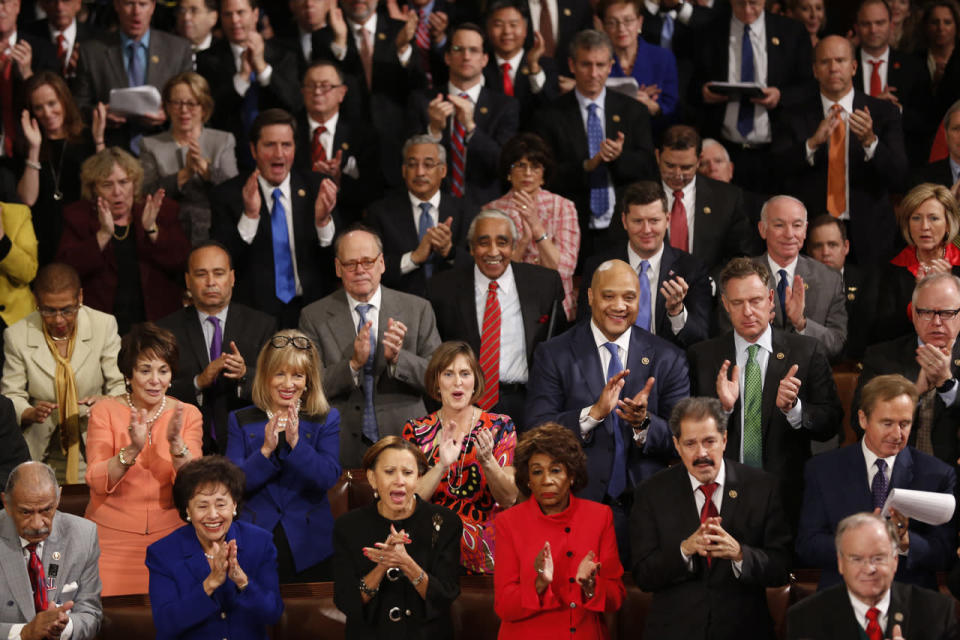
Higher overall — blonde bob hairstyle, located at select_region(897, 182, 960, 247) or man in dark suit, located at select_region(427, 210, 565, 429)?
blonde bob hairstyle, located at select_region(897, 182, 960, 247)

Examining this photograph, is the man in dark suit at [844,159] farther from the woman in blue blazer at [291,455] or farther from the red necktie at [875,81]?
the woman in blue blazer at [291,455]

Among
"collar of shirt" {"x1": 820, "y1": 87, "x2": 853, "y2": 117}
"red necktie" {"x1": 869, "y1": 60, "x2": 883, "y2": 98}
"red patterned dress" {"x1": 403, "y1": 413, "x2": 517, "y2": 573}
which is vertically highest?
"red necktie" {"x1": 869, "y1": 60, "x2": 883, "y2": 98}

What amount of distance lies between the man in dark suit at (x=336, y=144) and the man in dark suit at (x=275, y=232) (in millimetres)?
547

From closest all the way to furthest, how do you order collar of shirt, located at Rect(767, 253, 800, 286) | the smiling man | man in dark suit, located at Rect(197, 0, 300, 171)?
the smiling man, collar of shirt, located at Rect(767, 253, 800, 286), man in dark suit, located at Rect(197, 0, 300, 171)

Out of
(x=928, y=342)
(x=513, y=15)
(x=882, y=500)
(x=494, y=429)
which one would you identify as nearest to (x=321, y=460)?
(x=494, y=429)

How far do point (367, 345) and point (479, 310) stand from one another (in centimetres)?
69

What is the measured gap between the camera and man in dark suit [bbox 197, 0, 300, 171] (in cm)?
746

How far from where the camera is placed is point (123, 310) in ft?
21.5

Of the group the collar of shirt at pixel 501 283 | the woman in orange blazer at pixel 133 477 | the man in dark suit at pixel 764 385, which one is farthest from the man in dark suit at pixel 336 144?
the man in dark suit at pixel 764 385

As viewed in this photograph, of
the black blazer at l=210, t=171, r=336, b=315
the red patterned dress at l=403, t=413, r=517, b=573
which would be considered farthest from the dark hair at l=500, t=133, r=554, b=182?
the red patterned dress at l=403, t=413, r=517, b=573

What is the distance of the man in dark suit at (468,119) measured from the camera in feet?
23.1

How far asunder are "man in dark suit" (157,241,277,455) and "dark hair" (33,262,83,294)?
0.40 m

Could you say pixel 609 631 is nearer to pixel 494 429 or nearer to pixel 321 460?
pixel 494 429

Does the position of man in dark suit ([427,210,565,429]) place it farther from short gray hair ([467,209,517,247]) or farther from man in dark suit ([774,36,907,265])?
man in dark suit ([774,36,907,265])
